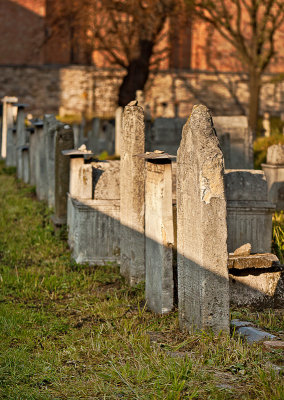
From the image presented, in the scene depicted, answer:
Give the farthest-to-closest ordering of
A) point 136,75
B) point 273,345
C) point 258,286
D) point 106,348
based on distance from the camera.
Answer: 1. point 136,75
2. point 258,286
3. point 106,348
4. point 273,345

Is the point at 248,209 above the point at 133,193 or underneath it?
underneath

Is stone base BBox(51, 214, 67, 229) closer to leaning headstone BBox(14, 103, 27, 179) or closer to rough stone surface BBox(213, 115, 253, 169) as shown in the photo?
rough stone surface BBox(213, 115, 253, 169)

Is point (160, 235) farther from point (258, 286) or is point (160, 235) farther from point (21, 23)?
point (21, 23)

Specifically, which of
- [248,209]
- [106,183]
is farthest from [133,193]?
[248,209]

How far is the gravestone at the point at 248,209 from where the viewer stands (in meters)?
6.64

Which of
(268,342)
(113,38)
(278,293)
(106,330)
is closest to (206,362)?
(268,342)

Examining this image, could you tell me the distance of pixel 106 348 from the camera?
4.62 meters

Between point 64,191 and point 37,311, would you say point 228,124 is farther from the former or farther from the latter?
point 37,311

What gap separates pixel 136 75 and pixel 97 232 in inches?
706

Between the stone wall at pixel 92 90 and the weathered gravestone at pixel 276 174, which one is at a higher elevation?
the stone wall at pixel 92 90

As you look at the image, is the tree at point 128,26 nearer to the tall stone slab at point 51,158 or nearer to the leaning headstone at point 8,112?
the leaning headstone at point 8,112

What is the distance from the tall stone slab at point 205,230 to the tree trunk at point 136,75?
64.9 feet

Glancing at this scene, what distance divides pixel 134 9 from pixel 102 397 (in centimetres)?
2054

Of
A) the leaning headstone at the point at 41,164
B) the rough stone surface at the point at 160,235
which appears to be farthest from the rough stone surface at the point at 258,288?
the leaning headstone at the point at 41,164
